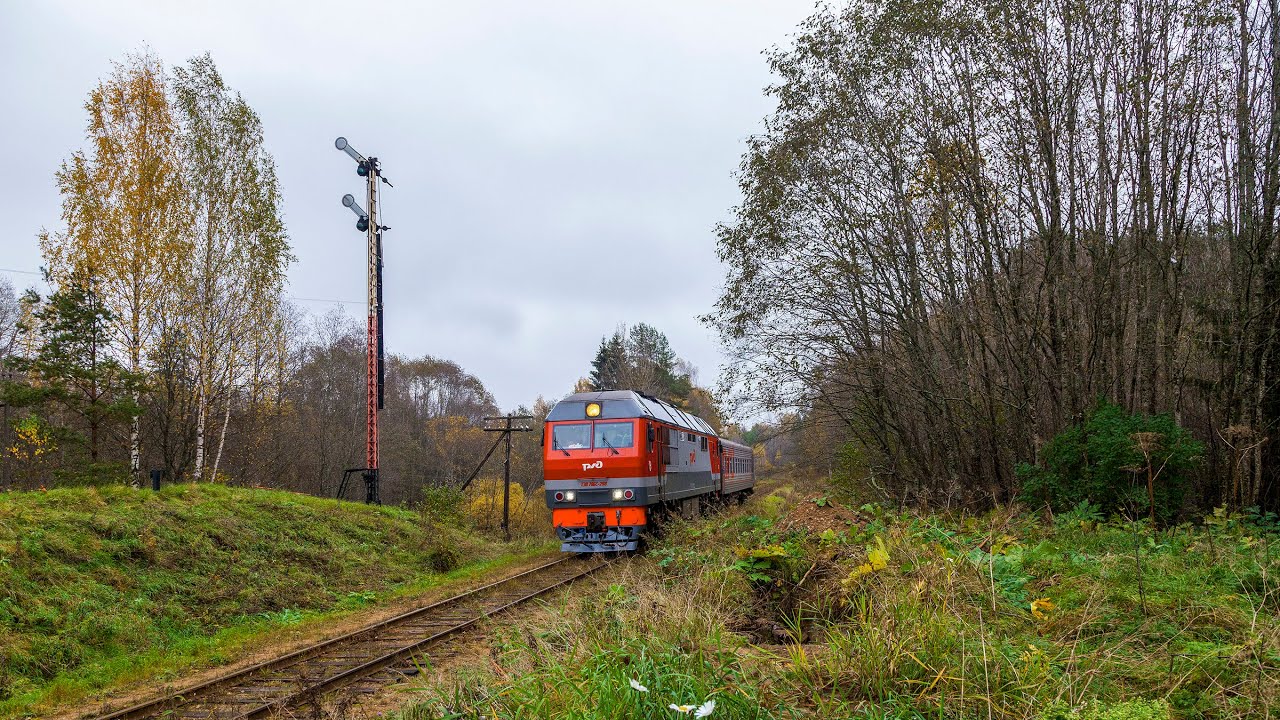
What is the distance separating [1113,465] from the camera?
9.01 m

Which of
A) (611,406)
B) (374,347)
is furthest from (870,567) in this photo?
(374,347)

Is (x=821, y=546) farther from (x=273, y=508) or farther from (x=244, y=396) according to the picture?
(x=244, y=396)

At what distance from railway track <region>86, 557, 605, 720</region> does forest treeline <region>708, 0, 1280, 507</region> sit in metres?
6.49

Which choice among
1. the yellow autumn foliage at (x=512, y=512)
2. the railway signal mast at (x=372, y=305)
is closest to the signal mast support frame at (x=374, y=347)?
the railway signal mast at (x=372, y=305)

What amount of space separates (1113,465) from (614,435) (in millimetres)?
7825

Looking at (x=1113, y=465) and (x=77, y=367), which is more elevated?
(x=77, y=367)

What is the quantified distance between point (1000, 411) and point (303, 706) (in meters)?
13.2

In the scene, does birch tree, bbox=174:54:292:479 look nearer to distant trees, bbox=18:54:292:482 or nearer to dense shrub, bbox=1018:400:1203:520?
distant trees, bbox=18:54:292:482

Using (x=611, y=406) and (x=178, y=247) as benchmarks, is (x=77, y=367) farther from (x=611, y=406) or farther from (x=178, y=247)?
(x=611, y=406)

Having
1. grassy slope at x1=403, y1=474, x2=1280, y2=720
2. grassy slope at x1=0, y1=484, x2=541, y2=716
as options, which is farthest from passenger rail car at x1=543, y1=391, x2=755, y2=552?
grassy slope at x1=403, y1=474, x2=1280, y2=720

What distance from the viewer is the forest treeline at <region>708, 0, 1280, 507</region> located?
9312mm

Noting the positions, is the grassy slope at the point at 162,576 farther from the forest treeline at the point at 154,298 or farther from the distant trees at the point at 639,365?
the distant trees at the point at 639,365

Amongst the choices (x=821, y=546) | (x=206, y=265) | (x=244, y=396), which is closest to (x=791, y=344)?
(x=821, y=546)

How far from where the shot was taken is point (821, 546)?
5.67 meters
